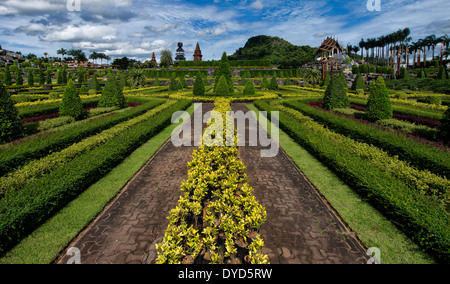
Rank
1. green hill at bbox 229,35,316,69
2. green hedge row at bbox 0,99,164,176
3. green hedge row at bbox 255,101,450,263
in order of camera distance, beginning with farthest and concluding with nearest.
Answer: green hill at bbox 229,35,316,69 → green hedge row at bbox 0,99,164,176 → green hedge row at bbox 255,101,450,263

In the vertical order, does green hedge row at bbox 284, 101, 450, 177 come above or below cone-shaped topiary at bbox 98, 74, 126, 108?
below

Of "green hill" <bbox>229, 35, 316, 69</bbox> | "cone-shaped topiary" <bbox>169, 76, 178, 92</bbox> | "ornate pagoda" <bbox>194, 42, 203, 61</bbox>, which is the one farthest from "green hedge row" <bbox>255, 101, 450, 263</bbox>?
"ornate pagoda" <bbox>194, 42, 203, 61</bbox>

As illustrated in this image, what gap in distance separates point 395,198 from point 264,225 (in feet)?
9.74

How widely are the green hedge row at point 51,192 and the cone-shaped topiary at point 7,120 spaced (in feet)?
15.7

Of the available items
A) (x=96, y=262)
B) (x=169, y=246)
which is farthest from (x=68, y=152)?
(x=169, y=246)

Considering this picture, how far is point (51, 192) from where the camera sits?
524cm

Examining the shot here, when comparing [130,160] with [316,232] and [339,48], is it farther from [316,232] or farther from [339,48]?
[339,48]

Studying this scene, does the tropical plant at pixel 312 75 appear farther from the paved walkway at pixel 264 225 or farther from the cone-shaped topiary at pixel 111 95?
the paved walkway at pixel 264 225

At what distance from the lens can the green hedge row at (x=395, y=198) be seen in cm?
401

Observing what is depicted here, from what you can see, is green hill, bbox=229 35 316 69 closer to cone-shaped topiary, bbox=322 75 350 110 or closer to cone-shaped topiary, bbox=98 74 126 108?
cone-shaped topiary, bbox=322 75 350 110

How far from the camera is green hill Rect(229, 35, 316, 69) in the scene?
70000 millimetres

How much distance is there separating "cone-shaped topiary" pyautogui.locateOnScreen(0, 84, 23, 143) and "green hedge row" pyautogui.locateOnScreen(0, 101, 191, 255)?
4797 millimetres

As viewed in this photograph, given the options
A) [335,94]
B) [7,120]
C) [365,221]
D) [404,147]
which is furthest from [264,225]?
[335,94]
